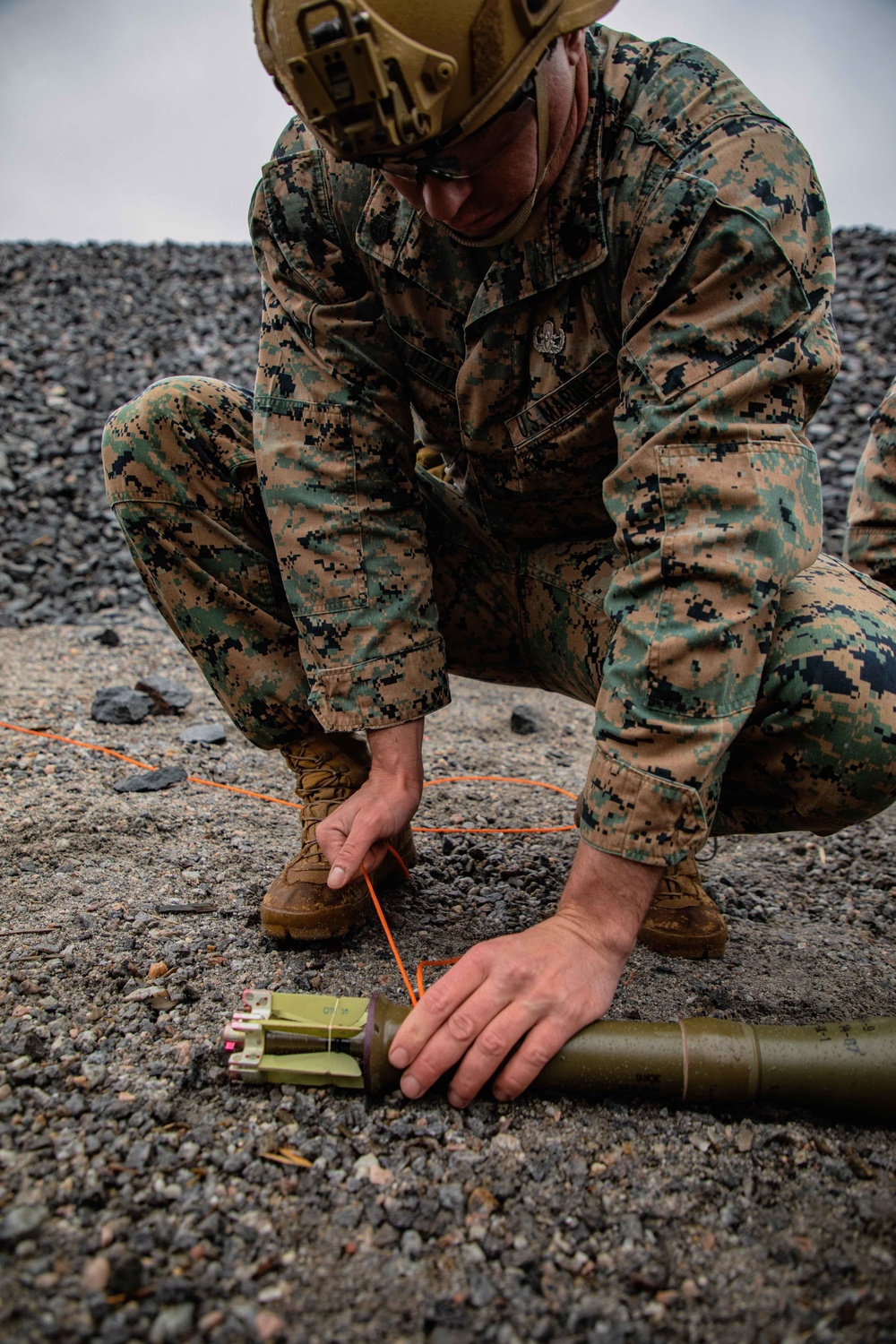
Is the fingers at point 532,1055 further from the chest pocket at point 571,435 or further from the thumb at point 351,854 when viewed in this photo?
the chest pocket at point 571,435

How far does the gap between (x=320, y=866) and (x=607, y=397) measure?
3.56ft

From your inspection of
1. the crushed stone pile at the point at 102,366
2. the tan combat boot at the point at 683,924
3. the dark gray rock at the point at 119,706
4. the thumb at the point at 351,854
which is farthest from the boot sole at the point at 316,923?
the crushed stone pile at the point at 102,366

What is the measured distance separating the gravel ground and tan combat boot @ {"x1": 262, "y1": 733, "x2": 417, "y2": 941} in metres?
0.06

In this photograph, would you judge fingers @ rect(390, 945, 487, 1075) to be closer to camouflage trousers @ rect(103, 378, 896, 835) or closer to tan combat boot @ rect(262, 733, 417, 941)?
tan combat boot @ rect(262, 733, 417, 941)

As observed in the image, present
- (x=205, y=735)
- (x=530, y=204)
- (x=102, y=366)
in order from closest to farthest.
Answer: (x=530, y=204) → (x=205, y=735) → (x=102, y=366)

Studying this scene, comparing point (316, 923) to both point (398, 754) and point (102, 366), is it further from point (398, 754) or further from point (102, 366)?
point (102, 366)

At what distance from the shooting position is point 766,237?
1.51 m

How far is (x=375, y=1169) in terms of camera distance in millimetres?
1357

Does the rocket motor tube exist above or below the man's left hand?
below

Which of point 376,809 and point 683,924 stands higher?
point 376,809

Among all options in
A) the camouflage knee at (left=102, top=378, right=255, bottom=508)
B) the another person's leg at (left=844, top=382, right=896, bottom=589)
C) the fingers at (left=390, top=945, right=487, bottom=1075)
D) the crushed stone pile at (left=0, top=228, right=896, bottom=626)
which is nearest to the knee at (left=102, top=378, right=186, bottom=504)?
the camouflage knee at (left=102, top=378, right=255, bottom=508)

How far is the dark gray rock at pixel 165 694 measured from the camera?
3.75 m

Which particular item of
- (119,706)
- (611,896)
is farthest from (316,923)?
(119,706)

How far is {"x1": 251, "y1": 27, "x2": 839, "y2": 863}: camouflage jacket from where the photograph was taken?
1.51m
